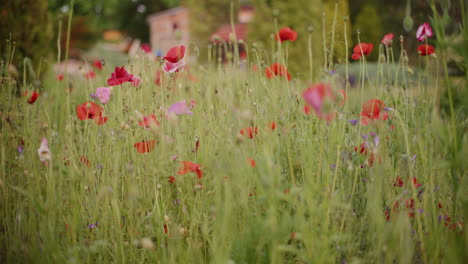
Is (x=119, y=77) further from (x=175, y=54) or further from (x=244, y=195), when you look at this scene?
(x=244, y=195)

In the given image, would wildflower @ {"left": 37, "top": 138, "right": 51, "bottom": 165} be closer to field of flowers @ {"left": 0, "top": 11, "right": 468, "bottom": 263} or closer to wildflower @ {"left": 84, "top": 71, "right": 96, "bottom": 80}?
field of flowers @ {"left": 0, "top": 11, "right": 468, "bottom": 263}

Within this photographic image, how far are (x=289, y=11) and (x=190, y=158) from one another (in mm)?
7409

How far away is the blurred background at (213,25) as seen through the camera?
2.98 m

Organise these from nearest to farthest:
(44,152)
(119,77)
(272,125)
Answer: (44,152) < (272,125) < (119,77)

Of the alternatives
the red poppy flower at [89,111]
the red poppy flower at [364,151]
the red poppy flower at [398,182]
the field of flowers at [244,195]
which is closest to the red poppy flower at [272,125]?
the field of flowers at [244,195]

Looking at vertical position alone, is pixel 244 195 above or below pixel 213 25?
below

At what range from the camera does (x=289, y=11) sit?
858 cm

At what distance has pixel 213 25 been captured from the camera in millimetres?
13016

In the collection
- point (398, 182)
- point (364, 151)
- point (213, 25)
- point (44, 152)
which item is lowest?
point (398, 182)

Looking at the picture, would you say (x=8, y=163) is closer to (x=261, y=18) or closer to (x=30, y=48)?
(x=30, y=48)

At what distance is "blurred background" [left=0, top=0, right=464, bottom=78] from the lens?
2982mm

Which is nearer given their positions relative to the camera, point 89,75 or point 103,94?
point 103,94

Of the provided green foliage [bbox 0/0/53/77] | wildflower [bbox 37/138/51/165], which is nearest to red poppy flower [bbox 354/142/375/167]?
wildflower [bbox 37/138/51/165]

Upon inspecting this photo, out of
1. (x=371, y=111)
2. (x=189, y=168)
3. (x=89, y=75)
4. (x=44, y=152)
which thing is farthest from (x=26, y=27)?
(x=371, y=111)
